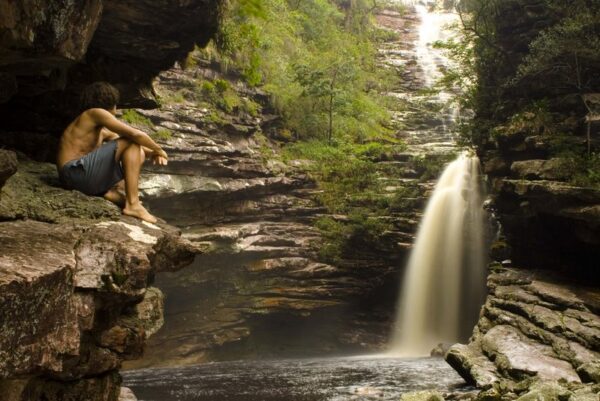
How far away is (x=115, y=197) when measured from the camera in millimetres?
6566

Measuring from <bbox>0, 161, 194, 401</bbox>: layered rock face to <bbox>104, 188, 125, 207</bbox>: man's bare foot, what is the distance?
37 cm

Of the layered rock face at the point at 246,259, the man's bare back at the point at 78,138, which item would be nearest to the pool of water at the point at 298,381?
the layered rock face at the point at 246,259

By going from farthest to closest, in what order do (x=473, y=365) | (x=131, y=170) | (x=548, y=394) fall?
(x=473, y=365), (x=548, y=394), (x=131, y=170)

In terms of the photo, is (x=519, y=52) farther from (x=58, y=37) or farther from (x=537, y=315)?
(x=58, y=37)

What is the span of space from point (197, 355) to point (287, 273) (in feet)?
14.6

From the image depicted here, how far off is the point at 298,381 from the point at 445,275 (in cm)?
848

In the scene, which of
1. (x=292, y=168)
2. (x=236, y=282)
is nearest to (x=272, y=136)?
(x=292, y=168)

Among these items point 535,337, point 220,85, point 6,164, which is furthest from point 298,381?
point 220,85

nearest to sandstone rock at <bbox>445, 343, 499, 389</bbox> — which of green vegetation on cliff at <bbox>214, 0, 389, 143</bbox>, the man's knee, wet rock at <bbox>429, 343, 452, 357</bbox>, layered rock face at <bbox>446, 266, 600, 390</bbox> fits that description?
layered rock face at <bbox>446, 266, 600, 390</bbox>

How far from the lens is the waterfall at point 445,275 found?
1766 cm

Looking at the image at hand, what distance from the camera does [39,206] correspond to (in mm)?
5312

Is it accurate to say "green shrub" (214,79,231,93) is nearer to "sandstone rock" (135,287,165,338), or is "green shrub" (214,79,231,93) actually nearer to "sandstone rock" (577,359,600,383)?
"sandstone rock" (135,287,165,338)

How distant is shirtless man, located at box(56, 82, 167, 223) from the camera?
620 centimetres

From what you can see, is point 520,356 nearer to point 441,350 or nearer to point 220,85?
point 441,350
